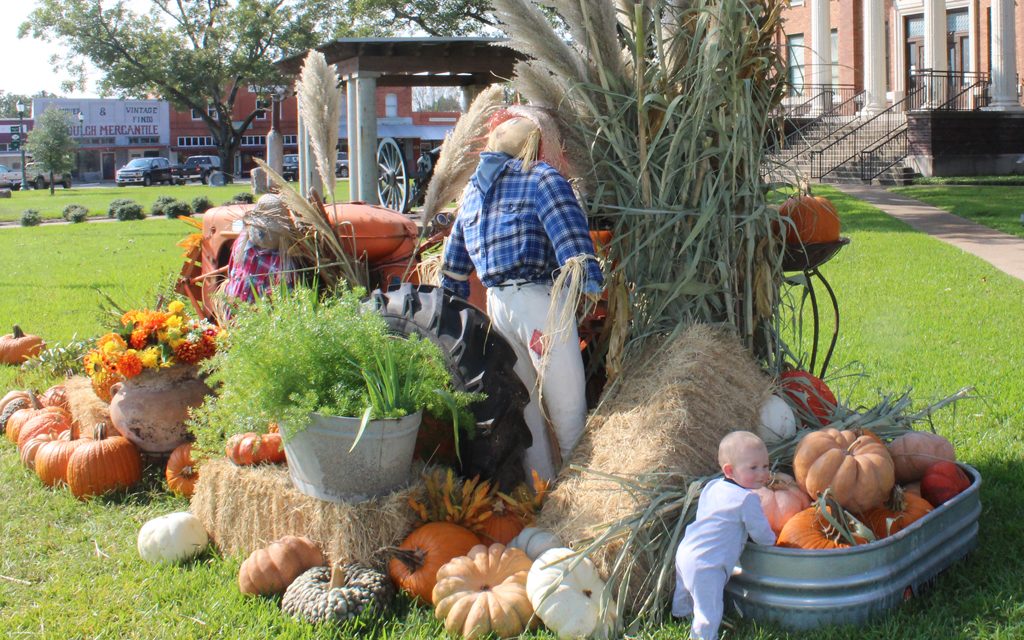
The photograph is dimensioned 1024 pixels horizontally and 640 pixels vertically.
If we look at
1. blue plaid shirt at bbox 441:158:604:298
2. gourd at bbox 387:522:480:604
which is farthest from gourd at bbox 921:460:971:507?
gourd at bbox 387:522:480:604

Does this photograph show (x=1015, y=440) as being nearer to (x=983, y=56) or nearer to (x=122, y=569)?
(x=122, y=569)

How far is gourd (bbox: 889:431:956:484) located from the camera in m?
3.89

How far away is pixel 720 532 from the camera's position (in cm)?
322

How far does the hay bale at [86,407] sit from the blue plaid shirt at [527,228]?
242cm

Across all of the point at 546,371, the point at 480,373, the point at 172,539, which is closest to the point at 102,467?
the point at 172,539

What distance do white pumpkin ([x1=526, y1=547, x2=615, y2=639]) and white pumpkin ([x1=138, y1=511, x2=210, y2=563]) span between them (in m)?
1.52

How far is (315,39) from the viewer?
48.2 metres

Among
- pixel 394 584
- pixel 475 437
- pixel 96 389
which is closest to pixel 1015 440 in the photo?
pixel 475 437

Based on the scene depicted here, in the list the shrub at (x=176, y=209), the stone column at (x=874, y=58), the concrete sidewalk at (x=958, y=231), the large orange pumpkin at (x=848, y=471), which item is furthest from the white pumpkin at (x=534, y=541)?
the stone column at (x=874, y=58)

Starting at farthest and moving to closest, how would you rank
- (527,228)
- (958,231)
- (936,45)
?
(936,45) < (958,231) < (527,228)

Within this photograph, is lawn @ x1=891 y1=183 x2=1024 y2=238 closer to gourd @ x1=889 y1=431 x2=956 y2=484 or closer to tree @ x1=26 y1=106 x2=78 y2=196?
gourd @ x1=889 y1=431 x2=956 y2=484

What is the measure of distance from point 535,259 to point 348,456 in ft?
3.55

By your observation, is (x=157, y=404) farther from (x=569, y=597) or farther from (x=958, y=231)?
(x=958, y=231)

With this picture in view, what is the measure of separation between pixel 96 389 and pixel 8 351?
3085mm
